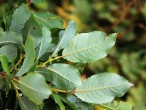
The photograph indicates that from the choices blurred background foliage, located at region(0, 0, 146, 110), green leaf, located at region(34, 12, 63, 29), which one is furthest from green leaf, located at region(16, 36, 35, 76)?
blurred background foliage, located at region(0, 0, 146, 110)

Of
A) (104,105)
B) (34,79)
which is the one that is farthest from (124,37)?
(34,79)

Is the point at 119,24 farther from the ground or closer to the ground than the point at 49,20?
closer to the ground

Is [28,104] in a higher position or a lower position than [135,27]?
higher

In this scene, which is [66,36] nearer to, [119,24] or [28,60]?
[28,60]

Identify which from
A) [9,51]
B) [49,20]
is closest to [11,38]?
[9,51]

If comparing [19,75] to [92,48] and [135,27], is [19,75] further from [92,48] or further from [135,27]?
[135,27]
